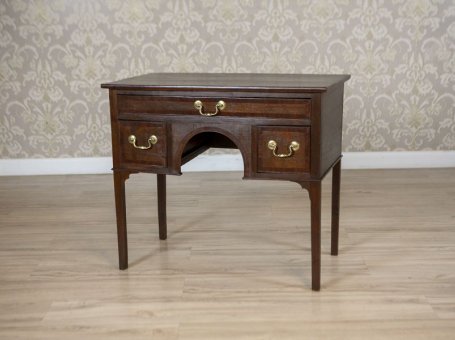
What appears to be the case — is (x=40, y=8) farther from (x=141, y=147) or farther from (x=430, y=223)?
(x=430, y=223)

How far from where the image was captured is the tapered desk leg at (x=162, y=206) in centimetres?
283

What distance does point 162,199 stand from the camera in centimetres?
285

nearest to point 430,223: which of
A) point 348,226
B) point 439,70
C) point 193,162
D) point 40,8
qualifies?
point 348,226

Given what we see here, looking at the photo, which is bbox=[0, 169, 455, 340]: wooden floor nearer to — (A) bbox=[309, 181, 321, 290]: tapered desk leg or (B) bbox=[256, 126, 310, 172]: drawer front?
(A) bbox=[309, 181, 321, 290]: tapered desk leg

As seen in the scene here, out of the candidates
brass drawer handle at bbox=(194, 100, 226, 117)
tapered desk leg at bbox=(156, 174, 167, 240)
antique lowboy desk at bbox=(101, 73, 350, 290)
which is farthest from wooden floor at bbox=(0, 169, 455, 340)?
brass drawer handle at bbox=(194, 100, 226, 117)

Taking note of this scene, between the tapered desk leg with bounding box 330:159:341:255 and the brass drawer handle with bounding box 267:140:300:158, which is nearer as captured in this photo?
the brass drawer handle with bounding box 267:140:300:158

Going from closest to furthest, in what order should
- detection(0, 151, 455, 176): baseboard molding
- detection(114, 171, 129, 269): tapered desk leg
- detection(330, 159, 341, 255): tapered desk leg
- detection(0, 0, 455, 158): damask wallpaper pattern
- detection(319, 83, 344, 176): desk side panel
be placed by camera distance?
detection(319, 83, 344, 176): desk side panel → detection(114, 171, 129, 269): tapered desk leg → detection(330, 159, 341, 255): tapered desk leg → detection(0, 0, 455, 158): damask wallpaper pattern → detection(0, 151, 455, 176): baseboard molding

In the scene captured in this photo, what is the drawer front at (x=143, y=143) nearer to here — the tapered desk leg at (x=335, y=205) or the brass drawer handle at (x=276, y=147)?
the brass drawer handle at (x=276, y=147)

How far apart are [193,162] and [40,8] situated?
1.41 m

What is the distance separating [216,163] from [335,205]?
1.68m

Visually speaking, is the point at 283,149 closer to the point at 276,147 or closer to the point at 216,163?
the point at 276,147

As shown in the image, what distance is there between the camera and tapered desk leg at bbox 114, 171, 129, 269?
7.94 feet

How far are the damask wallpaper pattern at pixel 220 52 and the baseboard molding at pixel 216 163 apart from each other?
13 centimetres

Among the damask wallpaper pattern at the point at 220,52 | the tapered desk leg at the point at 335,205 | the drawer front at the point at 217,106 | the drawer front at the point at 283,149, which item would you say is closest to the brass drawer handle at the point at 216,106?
the drawer front at the point at 217,106
